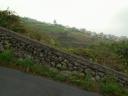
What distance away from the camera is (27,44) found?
15031 mm

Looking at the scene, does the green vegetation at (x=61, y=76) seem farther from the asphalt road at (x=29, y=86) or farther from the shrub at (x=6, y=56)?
the asphalt road at (x=29, y=86)

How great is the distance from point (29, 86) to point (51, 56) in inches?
127

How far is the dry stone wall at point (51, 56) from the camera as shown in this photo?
1498 centimetres

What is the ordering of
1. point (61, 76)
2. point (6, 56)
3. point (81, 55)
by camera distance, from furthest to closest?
point (81, 55) → point (61, 76) → point (6, 56)

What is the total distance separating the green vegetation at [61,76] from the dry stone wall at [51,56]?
0.39m

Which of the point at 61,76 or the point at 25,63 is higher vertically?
the point at 25,63

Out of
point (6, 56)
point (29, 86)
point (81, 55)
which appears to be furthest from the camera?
point (81, 55)

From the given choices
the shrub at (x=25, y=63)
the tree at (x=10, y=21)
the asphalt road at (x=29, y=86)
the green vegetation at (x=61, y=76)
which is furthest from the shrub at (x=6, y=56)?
the tree at (x=10, y=21)

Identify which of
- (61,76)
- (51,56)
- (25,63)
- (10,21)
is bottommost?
(61,76)

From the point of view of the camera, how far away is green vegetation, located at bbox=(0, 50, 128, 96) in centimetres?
1375

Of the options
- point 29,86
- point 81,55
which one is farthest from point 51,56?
point 29,86

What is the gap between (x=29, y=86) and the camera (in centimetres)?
1209

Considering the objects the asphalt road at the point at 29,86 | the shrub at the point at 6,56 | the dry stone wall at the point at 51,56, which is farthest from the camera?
the dry stone wall at the point at 51,56

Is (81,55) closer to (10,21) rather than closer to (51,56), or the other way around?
(51,56)
